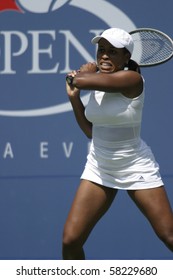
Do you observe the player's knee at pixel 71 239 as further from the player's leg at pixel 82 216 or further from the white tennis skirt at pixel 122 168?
the white tennis skirt at pixel 122 168

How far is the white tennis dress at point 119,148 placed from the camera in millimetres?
4996

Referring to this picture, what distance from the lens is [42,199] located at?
6.15 m

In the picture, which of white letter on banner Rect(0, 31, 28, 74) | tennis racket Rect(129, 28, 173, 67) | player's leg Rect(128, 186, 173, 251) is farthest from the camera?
white letter on banner Rect(0, 31, 28, 74)

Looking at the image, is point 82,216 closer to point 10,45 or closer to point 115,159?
point 115,159

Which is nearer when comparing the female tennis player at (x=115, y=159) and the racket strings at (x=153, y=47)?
the female tennis player at (x=115, y=159)

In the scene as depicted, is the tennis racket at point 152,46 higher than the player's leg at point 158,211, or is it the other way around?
the tennis racket at point 152,46

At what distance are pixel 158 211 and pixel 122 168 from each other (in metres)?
0.29

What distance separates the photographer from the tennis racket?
5277mm

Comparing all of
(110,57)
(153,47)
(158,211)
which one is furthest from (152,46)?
(158,211)

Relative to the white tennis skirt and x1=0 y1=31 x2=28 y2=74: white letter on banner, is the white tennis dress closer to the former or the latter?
the white tennis skirt

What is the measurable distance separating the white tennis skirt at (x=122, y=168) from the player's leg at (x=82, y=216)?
0.18ft

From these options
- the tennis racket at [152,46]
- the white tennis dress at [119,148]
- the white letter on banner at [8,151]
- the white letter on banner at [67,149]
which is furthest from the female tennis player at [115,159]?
the white letter on banner at [8,151]

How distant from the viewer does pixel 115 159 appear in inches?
198

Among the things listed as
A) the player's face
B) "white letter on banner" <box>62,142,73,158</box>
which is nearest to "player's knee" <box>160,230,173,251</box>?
the player's face
